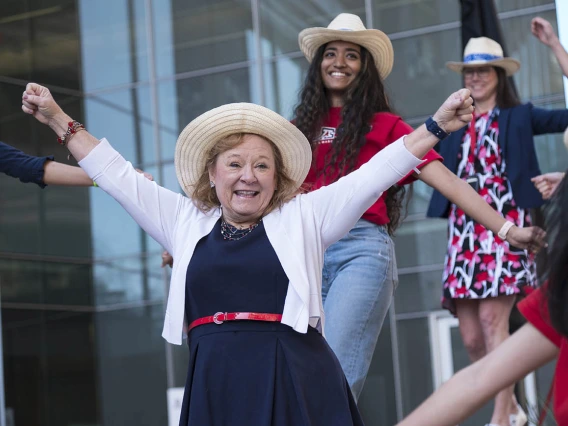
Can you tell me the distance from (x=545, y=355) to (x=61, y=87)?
583 inches

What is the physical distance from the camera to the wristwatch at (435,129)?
3.72m

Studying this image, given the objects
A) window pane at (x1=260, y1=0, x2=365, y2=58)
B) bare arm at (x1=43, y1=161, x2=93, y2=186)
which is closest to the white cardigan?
bare arm at (x1=43, y1=161, x2=93, y2=186)

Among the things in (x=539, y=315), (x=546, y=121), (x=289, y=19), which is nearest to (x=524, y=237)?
(x=546, y=121)

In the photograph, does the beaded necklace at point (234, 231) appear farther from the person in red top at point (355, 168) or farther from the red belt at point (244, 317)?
the person in red top at point (355, 168)

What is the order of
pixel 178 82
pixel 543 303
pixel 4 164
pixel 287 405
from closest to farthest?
1. pixel 543 303
2. pixel 287 405
3. pixel 4 164
4. pixel 178 82

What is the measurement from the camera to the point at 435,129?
3.73 m

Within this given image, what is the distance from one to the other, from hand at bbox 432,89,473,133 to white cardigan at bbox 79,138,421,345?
6.2 inches

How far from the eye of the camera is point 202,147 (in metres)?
4.13

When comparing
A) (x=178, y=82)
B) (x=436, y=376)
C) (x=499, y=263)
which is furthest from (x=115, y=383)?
(x=499, y=263)

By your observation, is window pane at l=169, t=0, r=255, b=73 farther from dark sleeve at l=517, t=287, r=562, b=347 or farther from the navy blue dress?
dark sleeve at l=517, t=287, r=562, b=347

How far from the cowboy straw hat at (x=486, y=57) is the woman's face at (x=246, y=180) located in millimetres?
2689

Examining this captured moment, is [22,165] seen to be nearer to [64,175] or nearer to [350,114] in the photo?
[64,175]

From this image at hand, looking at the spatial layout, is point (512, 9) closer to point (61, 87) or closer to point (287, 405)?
point (61, 87)

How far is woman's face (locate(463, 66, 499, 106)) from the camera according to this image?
20.6 feet
